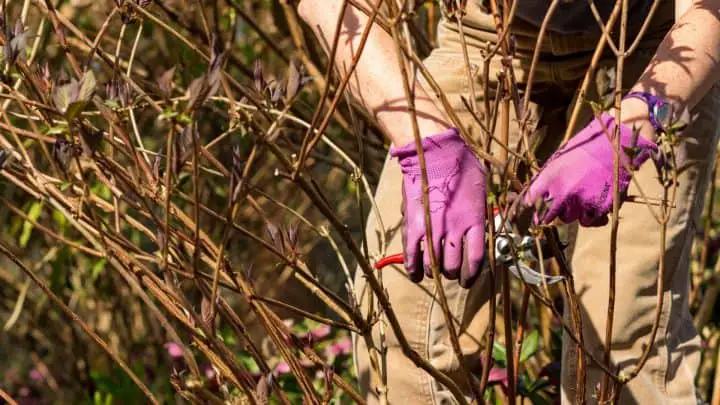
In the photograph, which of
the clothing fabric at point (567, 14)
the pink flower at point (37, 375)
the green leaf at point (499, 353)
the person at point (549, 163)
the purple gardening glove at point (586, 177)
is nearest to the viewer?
the purple gardening glove at point (586, 177)

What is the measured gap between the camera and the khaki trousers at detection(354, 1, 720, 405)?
189 cm

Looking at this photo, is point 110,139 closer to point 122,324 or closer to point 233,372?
point 233,372

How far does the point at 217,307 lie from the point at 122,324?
228 cm

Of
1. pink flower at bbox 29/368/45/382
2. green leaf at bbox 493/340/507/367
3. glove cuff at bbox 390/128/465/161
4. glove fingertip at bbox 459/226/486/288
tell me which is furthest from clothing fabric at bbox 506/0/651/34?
pink flower at bbox 29/368/45/382

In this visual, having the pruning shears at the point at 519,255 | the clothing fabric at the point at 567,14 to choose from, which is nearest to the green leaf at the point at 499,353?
the clothing fabric at the point at 567,14

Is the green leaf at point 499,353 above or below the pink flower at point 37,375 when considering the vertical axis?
above

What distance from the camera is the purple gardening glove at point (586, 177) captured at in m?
1.46

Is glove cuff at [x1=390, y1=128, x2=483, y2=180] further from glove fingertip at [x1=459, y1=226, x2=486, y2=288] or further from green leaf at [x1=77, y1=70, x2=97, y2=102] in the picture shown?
green leaf at [x1=77, y1=70, x2=97, y2=102]

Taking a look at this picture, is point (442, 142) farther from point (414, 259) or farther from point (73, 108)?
point (73, 108)

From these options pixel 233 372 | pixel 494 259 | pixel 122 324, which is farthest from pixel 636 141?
pixel 122 324

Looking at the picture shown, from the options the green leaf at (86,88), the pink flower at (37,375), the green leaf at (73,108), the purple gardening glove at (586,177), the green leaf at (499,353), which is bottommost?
the pink flower at (37,375)

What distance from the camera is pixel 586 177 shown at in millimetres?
1476

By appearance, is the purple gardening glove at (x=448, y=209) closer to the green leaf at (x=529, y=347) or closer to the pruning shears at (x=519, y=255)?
the pruning shears at (x=519, y=255)

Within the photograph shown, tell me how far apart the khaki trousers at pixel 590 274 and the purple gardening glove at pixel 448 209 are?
0.33 m
